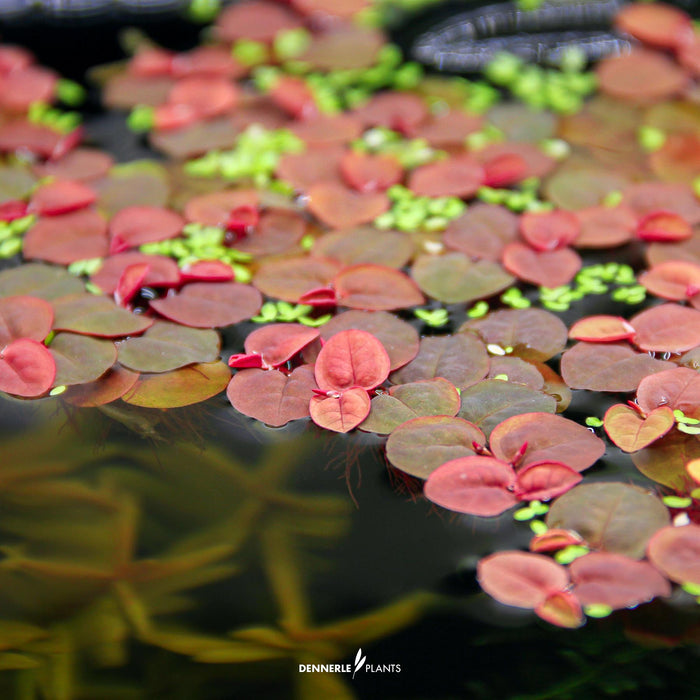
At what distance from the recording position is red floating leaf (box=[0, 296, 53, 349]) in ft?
5.07

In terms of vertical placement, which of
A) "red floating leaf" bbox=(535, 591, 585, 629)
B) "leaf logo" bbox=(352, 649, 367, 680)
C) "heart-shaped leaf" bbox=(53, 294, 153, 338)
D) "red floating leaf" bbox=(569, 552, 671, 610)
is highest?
"heart-shaped leaf" bbox=(53, 294, 153, 338)

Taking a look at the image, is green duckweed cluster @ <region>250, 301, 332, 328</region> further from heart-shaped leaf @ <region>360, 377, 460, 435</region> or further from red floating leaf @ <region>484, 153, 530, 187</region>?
red floating leaf @ <region>484, 153, 530, 187</region>

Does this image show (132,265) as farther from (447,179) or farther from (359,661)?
(359,661)

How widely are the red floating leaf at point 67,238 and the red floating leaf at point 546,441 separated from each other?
1004 mm

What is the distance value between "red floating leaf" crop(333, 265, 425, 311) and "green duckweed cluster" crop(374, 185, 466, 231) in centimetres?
22

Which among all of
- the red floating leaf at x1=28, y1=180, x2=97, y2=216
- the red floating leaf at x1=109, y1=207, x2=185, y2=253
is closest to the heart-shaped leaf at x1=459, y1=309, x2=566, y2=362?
the red floating leaf at x1=109, y1=207, x2=185, y2=253

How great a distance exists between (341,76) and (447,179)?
0.66 metres

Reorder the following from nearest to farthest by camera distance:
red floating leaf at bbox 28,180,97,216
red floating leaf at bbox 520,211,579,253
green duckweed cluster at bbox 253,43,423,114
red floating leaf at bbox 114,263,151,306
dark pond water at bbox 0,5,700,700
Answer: dark pond water at bbox 0,5,700,700 < red floating leaf at bbox 114,263,151,306 < red floating leaf at bbox 520,211,579,253 < red floating leaf at bbox 28,180,97,216 < green duckweed cluster at bbox 253,43,423,114

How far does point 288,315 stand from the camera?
5.41ft

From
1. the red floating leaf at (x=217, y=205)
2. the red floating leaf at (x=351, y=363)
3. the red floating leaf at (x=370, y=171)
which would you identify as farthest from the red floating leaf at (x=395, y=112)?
the red floating leaf at (x=351, y=363)

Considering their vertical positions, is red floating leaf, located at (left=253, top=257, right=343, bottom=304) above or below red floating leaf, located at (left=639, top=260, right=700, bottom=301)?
below

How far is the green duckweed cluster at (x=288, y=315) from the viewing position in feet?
5.34

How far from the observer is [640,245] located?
1812 millimetres

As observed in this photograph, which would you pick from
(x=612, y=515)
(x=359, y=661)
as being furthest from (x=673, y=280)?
(x=359, y=661)
